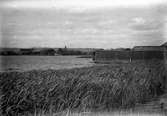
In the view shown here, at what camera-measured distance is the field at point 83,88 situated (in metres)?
1.84

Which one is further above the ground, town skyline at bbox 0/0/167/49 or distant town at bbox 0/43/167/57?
town skyline at bbox 0/0/167/49

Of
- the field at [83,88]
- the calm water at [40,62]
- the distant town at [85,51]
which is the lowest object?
the field at [83,88]

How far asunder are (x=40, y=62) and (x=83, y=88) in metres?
0.45

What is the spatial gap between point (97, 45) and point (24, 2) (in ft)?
2.48

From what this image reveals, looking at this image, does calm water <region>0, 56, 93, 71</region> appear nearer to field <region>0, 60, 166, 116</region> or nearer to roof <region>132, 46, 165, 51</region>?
field <region>0, 60, 166, 116</region>

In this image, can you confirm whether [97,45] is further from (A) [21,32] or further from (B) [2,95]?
(B) [2,95]

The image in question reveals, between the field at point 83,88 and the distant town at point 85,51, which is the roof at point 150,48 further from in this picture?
the field at point 83,88

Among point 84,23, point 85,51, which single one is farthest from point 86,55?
point 84,23

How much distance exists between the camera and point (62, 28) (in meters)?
1.92

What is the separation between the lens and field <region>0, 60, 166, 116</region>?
184cm

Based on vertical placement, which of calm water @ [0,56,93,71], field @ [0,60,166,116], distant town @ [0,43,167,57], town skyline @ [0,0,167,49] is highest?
town skyline @ [0,0,167,49]

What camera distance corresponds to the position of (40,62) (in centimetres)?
191

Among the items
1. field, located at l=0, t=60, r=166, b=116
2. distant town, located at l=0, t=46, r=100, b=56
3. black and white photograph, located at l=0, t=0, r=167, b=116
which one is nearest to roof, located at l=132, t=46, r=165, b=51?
black and white photograph, located at l=0, t=0, r=167, b=116

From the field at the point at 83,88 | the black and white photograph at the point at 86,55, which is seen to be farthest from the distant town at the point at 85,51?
the field at the point at 83,88
